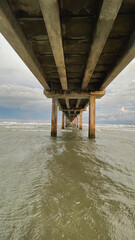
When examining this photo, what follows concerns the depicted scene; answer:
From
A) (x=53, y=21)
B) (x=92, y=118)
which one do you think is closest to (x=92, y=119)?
(x=92, y=118)

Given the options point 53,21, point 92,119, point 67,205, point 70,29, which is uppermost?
point 70,29

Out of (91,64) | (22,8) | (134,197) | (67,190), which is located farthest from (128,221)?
(91,64)

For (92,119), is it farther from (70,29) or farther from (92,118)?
(70,29)

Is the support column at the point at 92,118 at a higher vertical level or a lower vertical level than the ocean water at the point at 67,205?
higher

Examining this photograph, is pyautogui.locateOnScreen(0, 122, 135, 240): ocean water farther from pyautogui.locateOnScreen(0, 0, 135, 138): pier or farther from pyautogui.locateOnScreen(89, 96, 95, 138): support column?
pyautogui.locateOnScreen(89, 96, 95, 138): support column

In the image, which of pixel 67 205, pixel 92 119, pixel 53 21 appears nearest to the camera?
pixel 67 205

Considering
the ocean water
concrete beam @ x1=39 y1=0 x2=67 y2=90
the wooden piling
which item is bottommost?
the ocean water

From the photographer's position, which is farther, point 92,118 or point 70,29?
point 92,118

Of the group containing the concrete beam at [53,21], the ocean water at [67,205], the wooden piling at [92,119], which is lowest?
the ocean water at [67,205]

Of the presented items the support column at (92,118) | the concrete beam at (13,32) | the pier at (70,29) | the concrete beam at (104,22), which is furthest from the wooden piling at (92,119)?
the concrete beam at (13,32)

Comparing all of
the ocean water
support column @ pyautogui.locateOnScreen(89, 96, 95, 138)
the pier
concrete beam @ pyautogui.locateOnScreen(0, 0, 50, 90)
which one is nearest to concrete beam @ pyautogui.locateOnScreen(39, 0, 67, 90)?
the pier

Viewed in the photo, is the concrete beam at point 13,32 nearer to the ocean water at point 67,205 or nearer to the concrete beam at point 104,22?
the concrete beam at point 104,22

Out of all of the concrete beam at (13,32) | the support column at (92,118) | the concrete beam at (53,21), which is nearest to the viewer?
the concrete beam at (53,21)

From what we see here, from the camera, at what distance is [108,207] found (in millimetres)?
991
